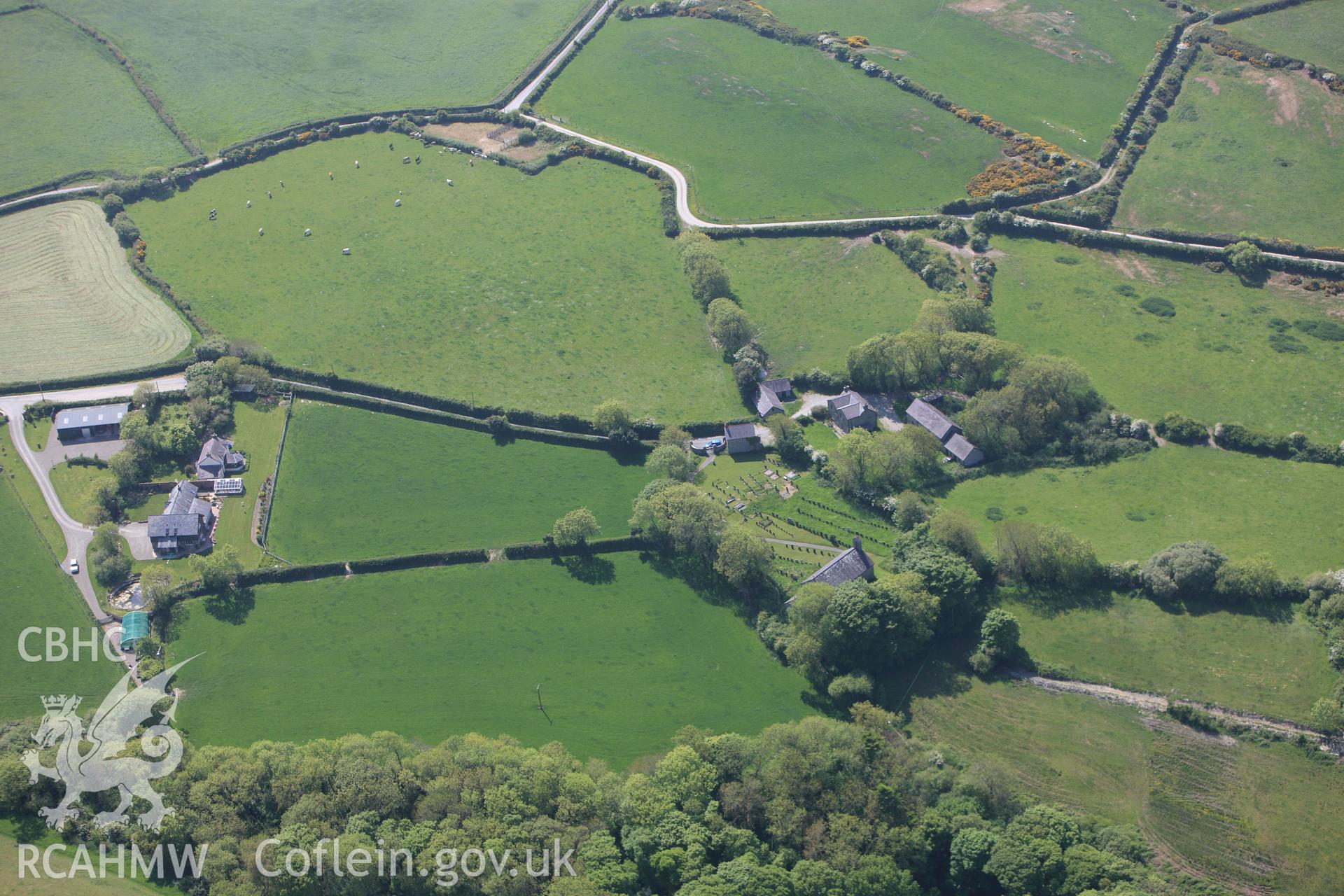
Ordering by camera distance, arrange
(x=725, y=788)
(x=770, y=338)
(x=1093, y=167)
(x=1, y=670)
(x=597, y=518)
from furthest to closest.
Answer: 1. (x=1093, y=167)
2. (x=770, y=338)
3. (x=597, y=518)
4. (x=1, y=670)
5. (x=725, y=788)

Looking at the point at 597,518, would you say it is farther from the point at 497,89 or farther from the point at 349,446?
the point at 497,89

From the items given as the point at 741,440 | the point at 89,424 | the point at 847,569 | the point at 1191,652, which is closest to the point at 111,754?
the point at 89,424

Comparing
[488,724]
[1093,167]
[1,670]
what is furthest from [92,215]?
[1093,167]

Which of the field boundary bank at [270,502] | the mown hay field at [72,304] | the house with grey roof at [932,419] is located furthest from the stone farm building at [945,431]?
the mown hay field at [72,304]

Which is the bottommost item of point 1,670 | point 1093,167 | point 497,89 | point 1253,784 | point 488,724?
point 1,670

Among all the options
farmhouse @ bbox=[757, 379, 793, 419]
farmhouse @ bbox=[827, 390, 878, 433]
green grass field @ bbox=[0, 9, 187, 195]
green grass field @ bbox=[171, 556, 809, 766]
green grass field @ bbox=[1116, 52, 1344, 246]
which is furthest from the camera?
green grass field @ bbox=[0, 9, 187, 195]

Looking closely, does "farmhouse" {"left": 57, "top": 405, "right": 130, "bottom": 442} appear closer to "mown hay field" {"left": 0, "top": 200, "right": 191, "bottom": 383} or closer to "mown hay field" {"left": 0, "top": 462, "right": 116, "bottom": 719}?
"mown hay field" {"left": 0, "top": 462, "right": 116, "bottom": 719}

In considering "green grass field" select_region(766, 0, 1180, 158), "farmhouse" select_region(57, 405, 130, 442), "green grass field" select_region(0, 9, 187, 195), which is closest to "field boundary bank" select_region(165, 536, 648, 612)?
"farmhouse" select_region(57, 405, 130, 442)
